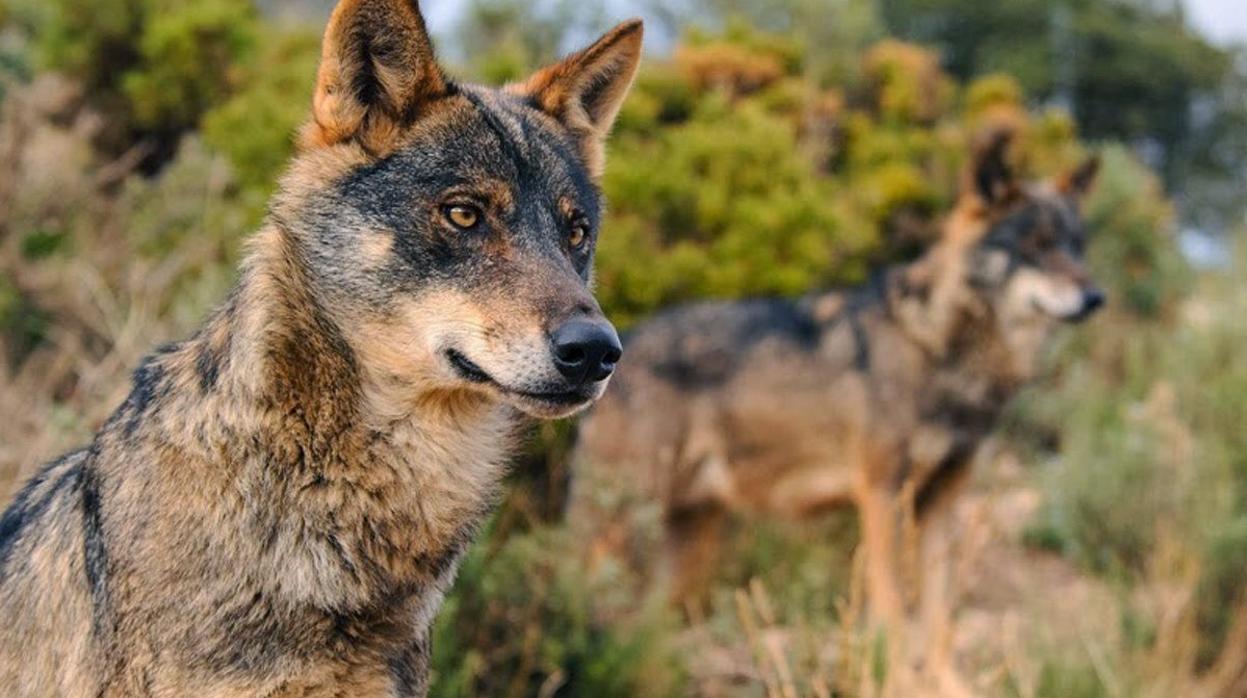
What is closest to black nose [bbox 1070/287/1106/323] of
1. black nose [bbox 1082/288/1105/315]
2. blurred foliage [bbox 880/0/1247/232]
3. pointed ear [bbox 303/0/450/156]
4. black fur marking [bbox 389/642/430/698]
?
black nose [bbox 1082/288/1105/315]

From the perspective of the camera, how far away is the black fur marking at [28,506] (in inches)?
134

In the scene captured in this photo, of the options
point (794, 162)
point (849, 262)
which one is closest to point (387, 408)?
point (794, 162)

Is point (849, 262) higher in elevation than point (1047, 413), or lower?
higher

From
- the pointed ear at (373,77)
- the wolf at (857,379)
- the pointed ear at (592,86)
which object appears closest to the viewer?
the pointed ear at (373,77)

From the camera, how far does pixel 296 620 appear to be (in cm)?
287

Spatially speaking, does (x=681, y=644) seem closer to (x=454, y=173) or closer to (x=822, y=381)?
(x=822, y=381)

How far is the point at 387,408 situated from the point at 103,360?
390 centimetres

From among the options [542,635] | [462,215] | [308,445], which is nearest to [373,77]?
[462,215]

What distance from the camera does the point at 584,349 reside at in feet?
9.54

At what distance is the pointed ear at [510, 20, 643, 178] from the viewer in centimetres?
369

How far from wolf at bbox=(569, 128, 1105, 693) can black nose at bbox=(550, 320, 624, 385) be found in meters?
4.45

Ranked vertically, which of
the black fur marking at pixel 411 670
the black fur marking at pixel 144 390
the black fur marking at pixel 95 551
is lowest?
the black fur marking at pixel 411 670

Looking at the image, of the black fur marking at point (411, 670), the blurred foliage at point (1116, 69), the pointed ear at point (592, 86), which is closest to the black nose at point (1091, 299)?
the pointed ear at point (592, 86)

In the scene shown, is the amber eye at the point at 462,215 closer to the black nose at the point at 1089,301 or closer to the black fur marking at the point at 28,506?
the black fur marking at the point at 28,506
